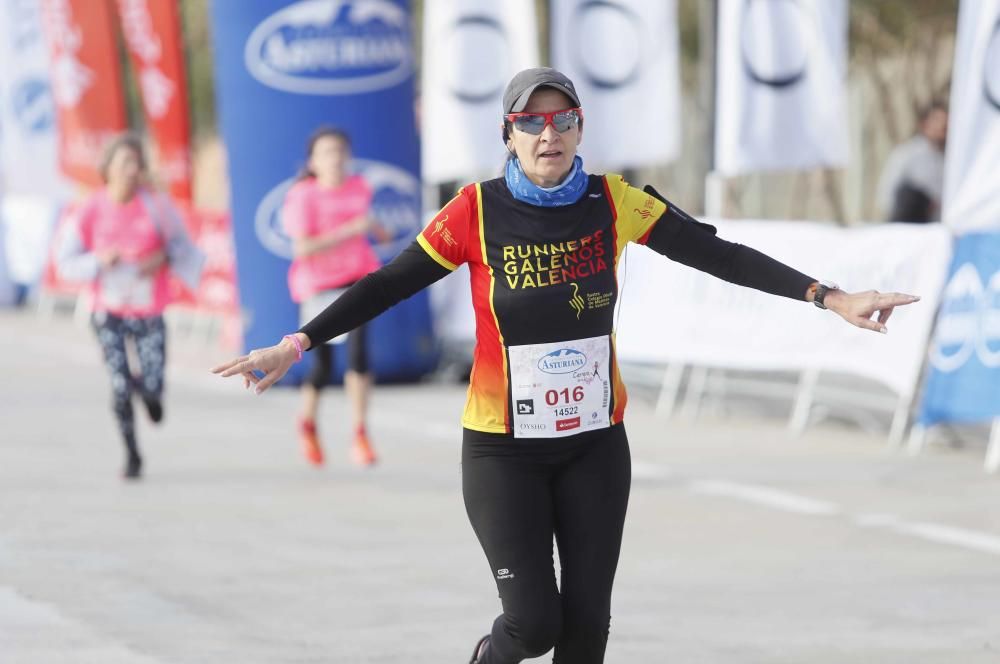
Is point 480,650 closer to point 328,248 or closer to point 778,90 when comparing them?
point 328,248

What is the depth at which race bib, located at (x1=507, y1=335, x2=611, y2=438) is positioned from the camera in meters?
5.41

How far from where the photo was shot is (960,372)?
444 inches

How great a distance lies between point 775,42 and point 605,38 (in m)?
1.96

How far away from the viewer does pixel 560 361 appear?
5445 mm

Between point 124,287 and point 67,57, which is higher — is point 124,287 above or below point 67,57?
above

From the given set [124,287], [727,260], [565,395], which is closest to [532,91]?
[727,260]

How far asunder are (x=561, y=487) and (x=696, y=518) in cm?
440

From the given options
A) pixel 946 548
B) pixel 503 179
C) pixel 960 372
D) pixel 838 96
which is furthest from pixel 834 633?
pixel 838 96

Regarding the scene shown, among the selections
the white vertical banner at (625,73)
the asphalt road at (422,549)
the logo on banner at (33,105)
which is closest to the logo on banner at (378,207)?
→ the white vertical banner at (625,73)

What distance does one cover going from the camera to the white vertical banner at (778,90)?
13.3 m

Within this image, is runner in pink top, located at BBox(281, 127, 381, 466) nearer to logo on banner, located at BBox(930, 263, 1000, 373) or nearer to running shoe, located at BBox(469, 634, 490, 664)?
logo on banner, located at BBox(930, 263, 1000, 373)

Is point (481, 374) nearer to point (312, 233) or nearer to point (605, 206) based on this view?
point (605, 206)

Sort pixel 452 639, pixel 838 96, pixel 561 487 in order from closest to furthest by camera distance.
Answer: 1. pixel 561 487
2. pixel 452 639
3. pixel 838 96

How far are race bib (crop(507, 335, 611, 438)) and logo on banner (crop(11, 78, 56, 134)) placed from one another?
19.8m
